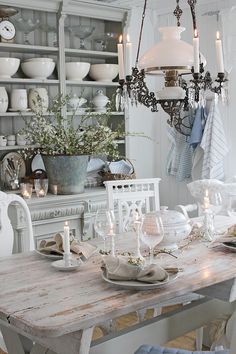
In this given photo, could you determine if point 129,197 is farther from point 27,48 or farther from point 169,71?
point 27,48

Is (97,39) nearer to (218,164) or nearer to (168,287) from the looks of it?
(218,164)

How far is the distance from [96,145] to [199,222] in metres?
1.20

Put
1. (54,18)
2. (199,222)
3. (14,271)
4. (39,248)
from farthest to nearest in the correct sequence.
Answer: (54,18) → (199,222) → (39,248) → (14,271)

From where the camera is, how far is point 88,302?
6.20 feet

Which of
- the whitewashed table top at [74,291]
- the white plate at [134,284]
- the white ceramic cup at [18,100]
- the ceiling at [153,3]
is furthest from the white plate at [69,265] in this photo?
the ceiling at [153,3]

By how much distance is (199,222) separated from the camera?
313cm

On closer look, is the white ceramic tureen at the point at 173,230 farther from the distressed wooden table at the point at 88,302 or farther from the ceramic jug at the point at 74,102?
the ceramic jug at the point at 74,102

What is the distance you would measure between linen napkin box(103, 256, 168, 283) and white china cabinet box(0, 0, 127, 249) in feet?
5.79

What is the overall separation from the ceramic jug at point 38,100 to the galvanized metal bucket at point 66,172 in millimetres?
397

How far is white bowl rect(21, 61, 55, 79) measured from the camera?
162 inches

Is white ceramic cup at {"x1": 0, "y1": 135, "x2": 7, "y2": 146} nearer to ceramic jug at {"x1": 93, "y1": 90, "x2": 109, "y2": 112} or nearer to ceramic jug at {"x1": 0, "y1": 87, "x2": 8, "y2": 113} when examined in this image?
ceramic jug at {"x1": 0, "y1": 87, "x2": 8, "y2": 113}

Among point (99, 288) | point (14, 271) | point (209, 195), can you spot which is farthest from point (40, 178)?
point (99, 288)

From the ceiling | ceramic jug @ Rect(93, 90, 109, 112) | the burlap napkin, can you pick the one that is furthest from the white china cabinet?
the burlap napkin

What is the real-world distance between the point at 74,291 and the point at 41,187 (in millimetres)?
2034
